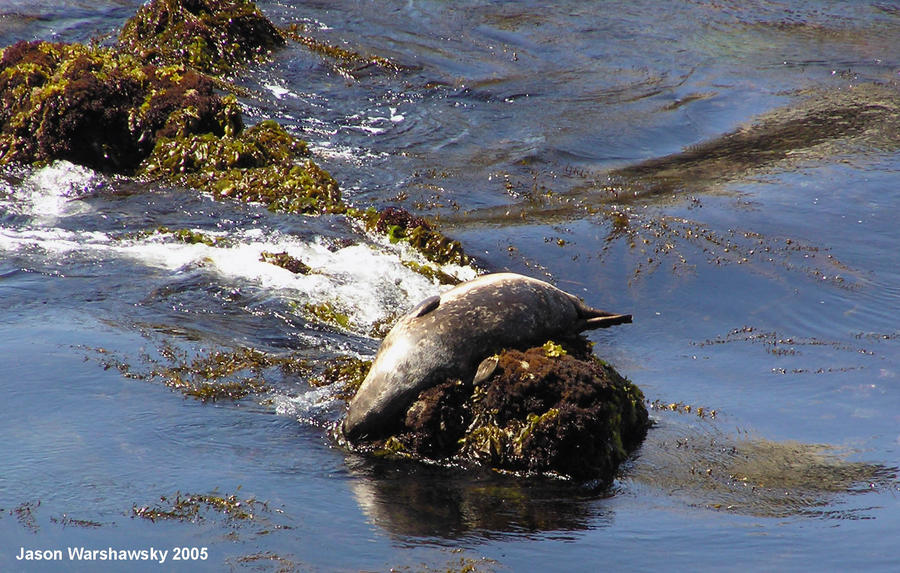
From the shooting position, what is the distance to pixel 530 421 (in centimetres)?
580

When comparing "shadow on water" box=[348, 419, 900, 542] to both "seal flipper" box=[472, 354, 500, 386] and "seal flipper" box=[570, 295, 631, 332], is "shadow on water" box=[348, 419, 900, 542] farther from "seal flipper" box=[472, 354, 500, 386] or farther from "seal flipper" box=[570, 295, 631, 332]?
"seal flipper" box=[570, 295, 631, 332]

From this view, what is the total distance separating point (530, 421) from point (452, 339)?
762 mm

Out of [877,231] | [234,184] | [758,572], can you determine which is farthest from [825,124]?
[758,572]

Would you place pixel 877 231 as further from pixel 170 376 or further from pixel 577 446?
pixel 170 376

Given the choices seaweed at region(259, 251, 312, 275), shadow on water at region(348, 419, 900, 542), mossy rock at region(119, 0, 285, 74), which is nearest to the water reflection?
shadow on water at region(348, 419, 900, 542)

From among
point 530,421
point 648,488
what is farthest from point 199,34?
Result: point 648,488

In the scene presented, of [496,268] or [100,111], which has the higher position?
[100,111]

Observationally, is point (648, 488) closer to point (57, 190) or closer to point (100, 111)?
point (57, 190)

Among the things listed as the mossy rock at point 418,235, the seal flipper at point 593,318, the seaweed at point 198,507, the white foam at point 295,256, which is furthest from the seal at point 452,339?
the mossy rock at point 418,235

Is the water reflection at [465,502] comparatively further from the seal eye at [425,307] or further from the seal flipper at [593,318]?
the seal flipper at [593,318]

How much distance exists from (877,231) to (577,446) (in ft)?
19.5

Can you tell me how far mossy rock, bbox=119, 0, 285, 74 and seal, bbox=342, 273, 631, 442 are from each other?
349 inches

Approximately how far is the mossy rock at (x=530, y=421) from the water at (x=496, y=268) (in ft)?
0.59

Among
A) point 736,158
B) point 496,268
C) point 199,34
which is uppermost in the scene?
point 199,34
